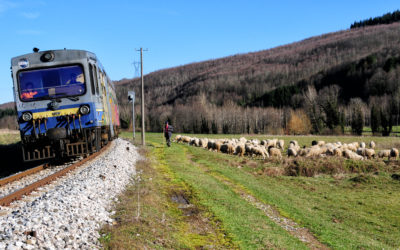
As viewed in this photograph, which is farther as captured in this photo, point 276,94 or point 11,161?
point 276,94

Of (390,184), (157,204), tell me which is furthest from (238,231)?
(390,184)

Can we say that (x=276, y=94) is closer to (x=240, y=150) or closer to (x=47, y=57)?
(x=240, y=150)

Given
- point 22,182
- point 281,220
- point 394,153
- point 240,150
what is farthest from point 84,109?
point 394,153

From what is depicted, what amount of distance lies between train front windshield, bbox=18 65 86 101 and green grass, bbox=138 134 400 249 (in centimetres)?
614

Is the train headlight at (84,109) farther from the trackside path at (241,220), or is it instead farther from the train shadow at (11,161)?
the train shadow at (11,161)

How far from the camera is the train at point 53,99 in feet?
46.0

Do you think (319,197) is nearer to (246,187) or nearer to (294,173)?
(246,187)

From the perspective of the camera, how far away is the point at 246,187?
15984 mm

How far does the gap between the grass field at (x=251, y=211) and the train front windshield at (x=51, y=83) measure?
4.79m

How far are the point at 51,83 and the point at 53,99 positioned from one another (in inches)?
28.8

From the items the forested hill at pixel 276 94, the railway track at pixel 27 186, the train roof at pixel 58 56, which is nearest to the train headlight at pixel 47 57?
the train roof at pixel 58 56

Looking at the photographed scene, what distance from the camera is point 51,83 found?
14.3 m

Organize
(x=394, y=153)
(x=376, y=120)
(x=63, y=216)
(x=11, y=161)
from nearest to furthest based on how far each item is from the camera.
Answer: (x=63, y=216) < (x=11, y=161) < (x=394, y=153) < (x=376, y=120)

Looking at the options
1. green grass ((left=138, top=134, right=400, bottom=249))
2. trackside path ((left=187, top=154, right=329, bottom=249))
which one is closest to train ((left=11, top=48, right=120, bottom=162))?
green grass ((left=138, top=134, right=400, bottom=249))
